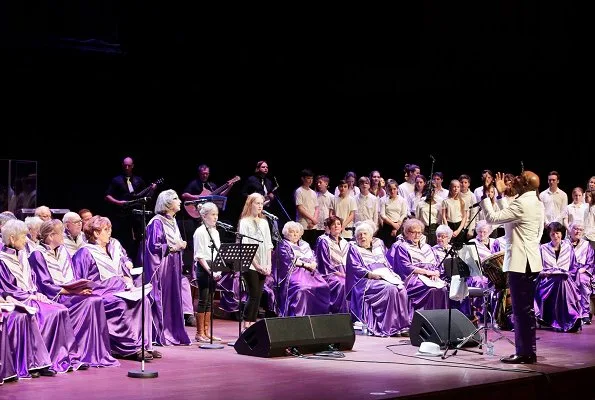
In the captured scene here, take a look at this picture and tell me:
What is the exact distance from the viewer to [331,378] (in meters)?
7.79

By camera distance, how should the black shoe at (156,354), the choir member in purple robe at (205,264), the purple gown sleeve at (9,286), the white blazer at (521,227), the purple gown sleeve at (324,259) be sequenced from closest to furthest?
the purple gown sleeve at (9,286) < the white blazer at (521,227) < the black shoe at (156,354) < the choir member in purple robe at (205,264) < the purple gown sleeve at (324,259)

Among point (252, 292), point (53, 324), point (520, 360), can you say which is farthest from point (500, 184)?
point (53, 324)

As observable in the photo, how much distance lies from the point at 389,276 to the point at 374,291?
260 mm

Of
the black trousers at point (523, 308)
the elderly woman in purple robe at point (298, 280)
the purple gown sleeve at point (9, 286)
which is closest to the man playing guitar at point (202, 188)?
the elderly woman in purple robe at point (298, 280)

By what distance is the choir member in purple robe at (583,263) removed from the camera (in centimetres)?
1237

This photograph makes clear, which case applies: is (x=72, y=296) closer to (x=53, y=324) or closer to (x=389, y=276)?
(x=53, y=324)

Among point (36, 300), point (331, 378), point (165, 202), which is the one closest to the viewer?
point (331, 378)

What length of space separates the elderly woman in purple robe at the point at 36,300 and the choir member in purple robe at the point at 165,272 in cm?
158

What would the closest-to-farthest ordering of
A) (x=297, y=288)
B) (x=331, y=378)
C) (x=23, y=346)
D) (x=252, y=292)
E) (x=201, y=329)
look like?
(x=23, y=346), (x=331, y=378), (x=201, y=329), (x=252, y=292), (x=297, y=288)

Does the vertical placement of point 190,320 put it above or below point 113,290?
below

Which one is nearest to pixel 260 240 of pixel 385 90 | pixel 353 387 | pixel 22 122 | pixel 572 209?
pixel 353 387

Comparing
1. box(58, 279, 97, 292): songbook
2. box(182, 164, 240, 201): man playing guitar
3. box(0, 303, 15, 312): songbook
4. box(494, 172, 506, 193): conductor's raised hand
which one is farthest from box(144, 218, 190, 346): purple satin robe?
box(182, 164, 240, 201): man playing guitar

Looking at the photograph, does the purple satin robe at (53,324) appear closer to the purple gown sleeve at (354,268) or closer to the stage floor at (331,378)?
the stage floor at (331,378)

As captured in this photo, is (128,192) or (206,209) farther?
(128,192)
